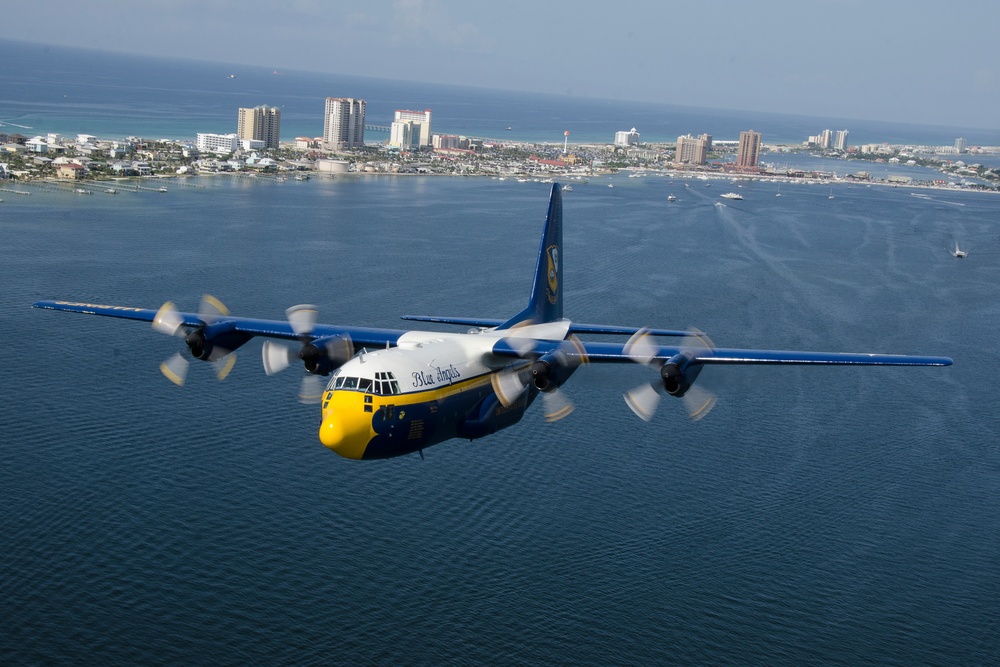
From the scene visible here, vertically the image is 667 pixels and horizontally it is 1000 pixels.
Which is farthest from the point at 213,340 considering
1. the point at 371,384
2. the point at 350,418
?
the point at 350,418

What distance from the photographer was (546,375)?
31.6m

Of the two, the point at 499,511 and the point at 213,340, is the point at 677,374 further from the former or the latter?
the point at 499,511

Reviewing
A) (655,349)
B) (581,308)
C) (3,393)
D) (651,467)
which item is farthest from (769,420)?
(3,393)

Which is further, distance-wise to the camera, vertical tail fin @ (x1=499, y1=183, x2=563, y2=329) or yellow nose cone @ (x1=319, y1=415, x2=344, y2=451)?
vertical tail fin @ (x1=499, y1=183, x2=563, y2=329)

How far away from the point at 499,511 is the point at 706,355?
21.8 m

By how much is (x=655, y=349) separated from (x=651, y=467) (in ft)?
84.6

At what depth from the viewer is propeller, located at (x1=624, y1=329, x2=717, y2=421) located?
31781mm

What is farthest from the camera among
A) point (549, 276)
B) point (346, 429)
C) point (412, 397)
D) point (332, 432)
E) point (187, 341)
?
point (549, 276)

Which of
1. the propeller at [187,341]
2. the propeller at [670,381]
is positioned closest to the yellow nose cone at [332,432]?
the propeller at [187,341]

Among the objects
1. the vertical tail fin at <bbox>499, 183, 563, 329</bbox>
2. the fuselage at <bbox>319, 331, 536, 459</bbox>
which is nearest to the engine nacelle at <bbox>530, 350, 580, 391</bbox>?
the fuselage at <bbox>319, 331, 536, 459</bbox>

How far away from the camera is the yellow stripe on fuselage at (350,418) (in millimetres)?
28719

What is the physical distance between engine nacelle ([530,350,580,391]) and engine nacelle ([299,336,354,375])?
6.86 m

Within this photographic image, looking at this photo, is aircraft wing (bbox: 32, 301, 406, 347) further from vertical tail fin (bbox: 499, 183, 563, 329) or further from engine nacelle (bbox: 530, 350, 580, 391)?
vertical tail fin (bbox: 499, 183, 563, 329)

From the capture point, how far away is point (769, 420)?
215 ft
